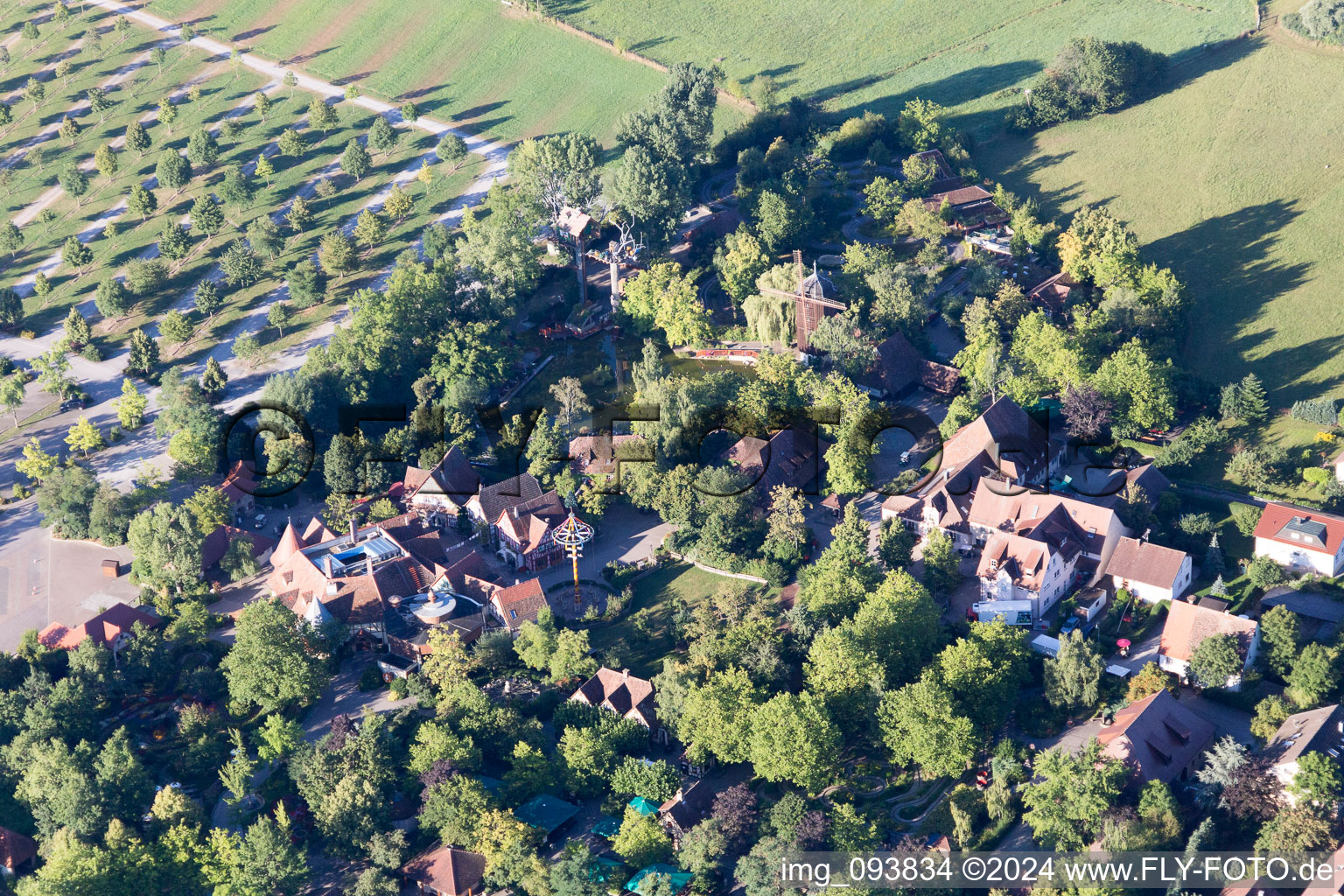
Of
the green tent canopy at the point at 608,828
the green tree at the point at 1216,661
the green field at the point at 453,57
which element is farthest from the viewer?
the green field at the point at 453,57

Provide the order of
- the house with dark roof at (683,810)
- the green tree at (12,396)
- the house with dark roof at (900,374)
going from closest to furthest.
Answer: the house with dark roof at (683,810) < the house with dark roof at (900,374) < the green tree at (12,396)

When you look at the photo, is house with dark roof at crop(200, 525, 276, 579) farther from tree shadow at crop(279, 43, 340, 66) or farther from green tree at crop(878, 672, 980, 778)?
tree shadow at crop(279, 43, 340, 66)

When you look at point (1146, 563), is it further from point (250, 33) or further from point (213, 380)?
point (250, 33)

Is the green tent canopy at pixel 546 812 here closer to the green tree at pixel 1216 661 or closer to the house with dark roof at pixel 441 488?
the house with dark roof at pixel 441 488

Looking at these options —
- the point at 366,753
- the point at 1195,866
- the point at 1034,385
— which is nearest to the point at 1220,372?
the point at 1034,385

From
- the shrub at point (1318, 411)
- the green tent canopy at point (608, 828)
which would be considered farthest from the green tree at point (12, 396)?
the shrub at point (1318, 411)

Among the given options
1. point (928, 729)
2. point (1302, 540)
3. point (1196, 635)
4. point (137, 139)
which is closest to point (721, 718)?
point (928, 729)
